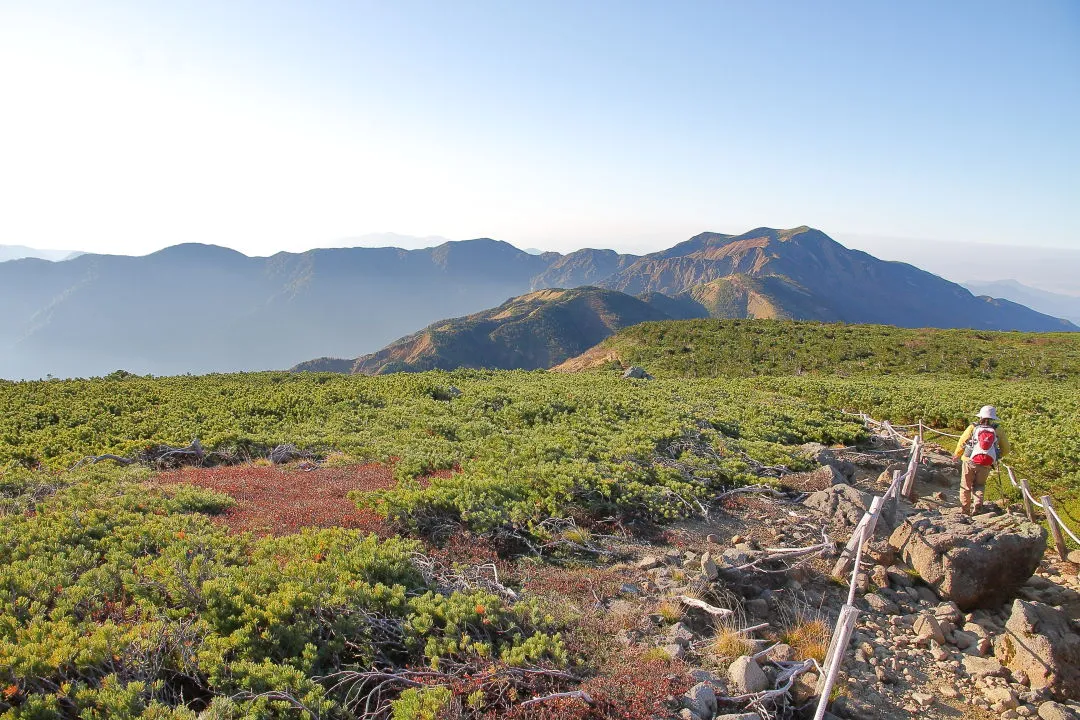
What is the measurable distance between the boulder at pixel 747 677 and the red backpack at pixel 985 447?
8.25 meters

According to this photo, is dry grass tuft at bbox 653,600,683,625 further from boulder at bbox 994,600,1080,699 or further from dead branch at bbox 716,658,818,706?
boulder at bbox 994,600,1080,699

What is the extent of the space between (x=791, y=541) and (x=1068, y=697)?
12.4 feet

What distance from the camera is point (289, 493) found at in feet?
34.4

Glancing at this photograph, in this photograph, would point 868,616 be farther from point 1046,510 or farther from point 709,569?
point 1046,510

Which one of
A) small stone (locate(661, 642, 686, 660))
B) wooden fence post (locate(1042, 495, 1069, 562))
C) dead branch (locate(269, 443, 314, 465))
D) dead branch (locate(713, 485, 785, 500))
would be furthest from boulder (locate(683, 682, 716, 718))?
dead branch (locate(269, 443, 314, 465))

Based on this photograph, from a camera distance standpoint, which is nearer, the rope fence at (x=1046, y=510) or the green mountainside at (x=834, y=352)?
the rope fence at (x=1046, y=510)

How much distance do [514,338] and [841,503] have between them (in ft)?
490

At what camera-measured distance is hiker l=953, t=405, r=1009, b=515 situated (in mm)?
10617

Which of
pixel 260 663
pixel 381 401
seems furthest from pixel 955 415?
pixel 260 663

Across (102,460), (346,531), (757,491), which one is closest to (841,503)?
(757,491)

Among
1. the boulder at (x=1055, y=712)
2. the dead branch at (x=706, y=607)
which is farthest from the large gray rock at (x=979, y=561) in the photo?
the dead branch at (x=706, y=607)

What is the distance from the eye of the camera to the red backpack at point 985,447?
10.6 m

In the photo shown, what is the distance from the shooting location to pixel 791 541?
936 cm

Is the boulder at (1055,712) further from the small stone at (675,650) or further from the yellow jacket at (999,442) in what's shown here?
the yellow jacket at (999,442)
